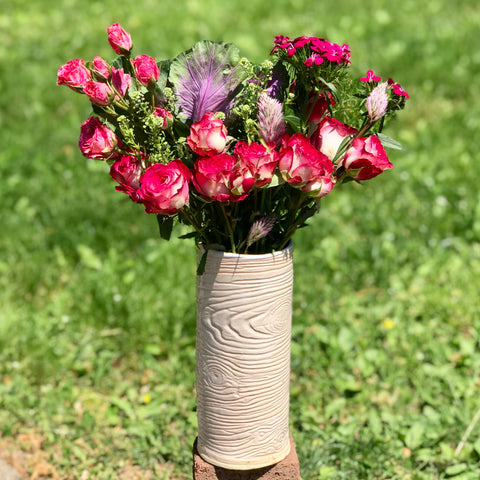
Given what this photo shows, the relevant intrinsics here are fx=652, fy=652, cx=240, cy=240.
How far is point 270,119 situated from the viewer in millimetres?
1635

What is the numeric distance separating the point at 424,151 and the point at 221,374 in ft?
11.1

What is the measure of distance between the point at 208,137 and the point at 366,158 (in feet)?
1.30

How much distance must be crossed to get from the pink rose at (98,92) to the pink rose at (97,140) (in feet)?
0.20

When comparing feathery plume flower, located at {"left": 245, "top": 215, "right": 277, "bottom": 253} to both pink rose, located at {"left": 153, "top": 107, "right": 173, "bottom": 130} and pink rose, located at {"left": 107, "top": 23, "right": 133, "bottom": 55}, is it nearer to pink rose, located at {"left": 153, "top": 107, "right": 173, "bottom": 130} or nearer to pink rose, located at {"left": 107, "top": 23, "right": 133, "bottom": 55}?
pink rose, located at {"left": 153, "top": 107, "right": 173, "bottom": 130}

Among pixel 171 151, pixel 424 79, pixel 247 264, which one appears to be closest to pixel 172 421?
pixel 247 264

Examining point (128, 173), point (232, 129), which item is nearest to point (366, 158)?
point (232, 129)

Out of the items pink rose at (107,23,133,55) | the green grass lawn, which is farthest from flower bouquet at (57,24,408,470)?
the green grass lawn

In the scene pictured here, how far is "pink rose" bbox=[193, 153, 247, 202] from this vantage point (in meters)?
1.54

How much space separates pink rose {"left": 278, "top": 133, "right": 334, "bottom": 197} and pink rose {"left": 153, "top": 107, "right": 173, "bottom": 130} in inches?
11.5

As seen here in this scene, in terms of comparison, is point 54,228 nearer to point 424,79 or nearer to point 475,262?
point 475,262

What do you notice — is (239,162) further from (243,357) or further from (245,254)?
(243,357)

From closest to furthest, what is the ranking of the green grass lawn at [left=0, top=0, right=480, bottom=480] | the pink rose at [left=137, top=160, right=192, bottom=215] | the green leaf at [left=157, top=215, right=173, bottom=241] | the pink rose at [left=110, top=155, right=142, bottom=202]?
the pink rose at [left=137, top=160, right=192, bottom=215]
the pink rose at [left=110, top=155, right=142, bottom=202]
the green leaf at [left=157, top=215, right=173, bottom=241]
the green grass lawn at [left=0, top=0, right=480, bottom=480]

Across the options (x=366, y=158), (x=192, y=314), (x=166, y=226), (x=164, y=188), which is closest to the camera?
(x=164, y=188)

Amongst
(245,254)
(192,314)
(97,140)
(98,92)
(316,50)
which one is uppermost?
(316,50)
